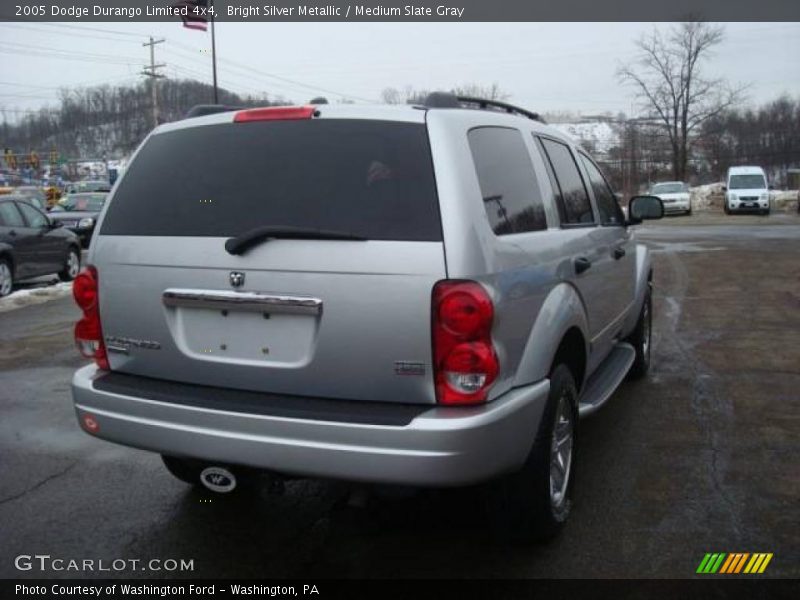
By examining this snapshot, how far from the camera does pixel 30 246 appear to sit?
12977 millimetres

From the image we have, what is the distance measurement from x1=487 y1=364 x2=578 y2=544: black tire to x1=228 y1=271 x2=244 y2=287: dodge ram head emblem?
4.36ft

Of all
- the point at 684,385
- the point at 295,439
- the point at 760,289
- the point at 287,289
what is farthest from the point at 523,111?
the point at 760,289

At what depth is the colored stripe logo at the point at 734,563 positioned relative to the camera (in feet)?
10.5

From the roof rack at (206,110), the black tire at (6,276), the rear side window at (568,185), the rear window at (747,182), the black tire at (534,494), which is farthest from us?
the rear window at (747,182)

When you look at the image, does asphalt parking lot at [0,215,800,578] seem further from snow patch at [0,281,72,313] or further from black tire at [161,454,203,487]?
snow patch at [0,281,72,313]

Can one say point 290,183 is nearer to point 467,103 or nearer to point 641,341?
point 467,103

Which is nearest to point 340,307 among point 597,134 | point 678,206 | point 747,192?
point 747,192

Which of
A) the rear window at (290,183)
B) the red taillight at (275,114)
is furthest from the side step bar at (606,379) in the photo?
the red taillight at (275,114)

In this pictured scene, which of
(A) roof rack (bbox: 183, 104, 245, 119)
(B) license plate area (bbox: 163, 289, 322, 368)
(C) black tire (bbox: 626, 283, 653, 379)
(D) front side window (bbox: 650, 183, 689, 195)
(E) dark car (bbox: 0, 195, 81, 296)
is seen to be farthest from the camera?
(D) front side window (bbox: 650, 183, 689, 195)

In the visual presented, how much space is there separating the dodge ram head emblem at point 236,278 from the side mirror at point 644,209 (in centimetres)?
366

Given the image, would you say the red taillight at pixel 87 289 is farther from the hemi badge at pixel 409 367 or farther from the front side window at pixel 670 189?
the front side window at pixel 670 189

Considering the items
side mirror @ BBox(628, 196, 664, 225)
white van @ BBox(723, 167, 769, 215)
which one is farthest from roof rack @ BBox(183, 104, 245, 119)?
white van @ BBox(723, 167, 769, 215)

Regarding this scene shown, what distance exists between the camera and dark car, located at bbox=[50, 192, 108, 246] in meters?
20.8

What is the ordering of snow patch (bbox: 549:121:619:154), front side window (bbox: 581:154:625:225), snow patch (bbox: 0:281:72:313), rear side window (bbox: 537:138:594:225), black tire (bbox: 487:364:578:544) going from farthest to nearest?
snow patch (bbox: 549:121:619:154), snow patch (bbox: 0:281:72:313), front side window (bbox: 581:154:625:225), rear side window (bbox: 537:138:594:225), black tire (bbox: 487:364:578:544)
